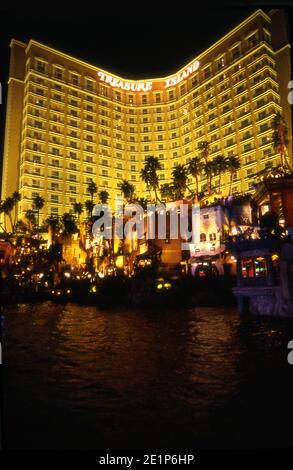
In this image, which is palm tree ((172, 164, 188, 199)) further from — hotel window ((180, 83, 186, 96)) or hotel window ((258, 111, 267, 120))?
hotel window ((180, 83, 186, 96))

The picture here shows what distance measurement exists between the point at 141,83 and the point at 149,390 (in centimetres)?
11925

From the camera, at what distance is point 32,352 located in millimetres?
17172

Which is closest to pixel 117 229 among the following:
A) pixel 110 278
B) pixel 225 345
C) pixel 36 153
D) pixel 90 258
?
pixel 90 258

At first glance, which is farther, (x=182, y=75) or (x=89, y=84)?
(x=89, y=84)

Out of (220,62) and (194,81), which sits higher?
(220,62)

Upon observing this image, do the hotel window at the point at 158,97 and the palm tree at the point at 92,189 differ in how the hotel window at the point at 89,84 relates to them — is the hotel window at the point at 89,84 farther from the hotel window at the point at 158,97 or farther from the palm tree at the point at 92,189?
the palm tree at the point at 92,189

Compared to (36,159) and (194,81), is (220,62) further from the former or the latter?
(36,159)

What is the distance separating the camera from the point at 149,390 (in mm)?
10500

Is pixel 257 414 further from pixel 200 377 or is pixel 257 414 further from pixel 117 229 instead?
pixel 117 229

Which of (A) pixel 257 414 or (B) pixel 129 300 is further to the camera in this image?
(B) pixel 129 300

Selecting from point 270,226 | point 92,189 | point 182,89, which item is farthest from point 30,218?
point 270,226

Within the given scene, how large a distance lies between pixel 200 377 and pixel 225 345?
252 inches

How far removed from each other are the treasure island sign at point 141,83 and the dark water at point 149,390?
334ft

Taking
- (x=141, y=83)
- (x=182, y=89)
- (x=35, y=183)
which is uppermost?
(x=141, y=83)
